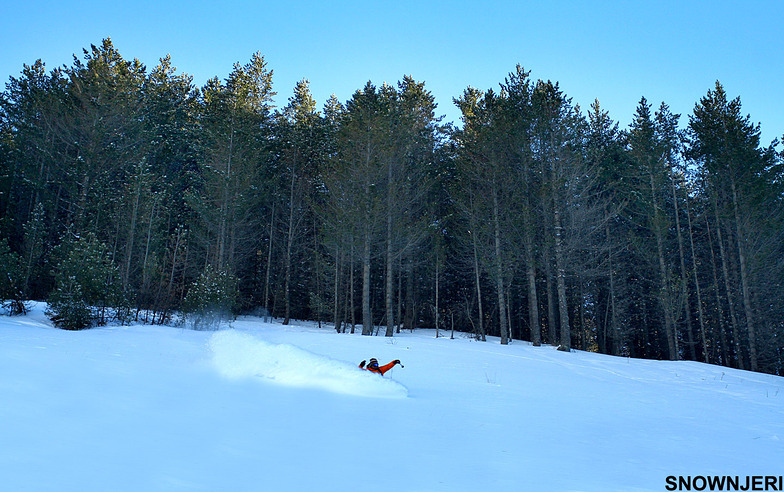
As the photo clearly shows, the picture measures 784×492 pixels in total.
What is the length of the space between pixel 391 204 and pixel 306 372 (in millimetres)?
13820

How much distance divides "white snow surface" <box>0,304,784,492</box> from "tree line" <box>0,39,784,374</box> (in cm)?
985

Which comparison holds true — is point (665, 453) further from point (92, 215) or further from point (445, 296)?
point (445, 296)

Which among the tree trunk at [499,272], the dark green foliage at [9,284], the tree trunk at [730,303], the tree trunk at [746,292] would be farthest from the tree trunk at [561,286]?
the dark green foliage at [9,284]

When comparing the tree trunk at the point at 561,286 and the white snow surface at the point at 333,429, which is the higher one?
the tree trunk at the point at 561,286

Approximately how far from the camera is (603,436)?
4250 mm

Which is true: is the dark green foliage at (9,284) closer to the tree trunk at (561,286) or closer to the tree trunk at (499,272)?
the tree trunk at (499,272)

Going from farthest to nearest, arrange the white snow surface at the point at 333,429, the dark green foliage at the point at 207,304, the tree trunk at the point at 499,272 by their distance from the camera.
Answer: the tree trunk at the point at 499,272, the dark green foliage at the point at 207,304, the white snow surface at the point at 333,429

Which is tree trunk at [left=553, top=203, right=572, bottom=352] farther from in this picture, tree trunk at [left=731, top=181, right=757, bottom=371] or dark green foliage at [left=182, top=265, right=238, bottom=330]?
dark green foliage at [left=182, top=265, right=238, bottom=330]

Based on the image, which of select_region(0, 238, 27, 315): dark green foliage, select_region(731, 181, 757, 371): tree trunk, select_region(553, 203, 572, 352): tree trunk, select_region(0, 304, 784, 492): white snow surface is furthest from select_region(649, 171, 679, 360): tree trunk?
select_region(0, 238, 27, 315): dark green foliage

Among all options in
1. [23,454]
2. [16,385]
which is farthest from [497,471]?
[16,385]

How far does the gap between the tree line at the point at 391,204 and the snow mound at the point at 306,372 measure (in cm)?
866

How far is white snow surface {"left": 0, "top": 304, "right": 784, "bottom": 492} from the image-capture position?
2.62 m

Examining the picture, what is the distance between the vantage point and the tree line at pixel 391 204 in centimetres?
1852

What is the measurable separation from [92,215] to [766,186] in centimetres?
3626
